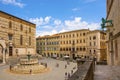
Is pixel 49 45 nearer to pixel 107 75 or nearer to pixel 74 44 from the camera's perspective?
pixel 74 44

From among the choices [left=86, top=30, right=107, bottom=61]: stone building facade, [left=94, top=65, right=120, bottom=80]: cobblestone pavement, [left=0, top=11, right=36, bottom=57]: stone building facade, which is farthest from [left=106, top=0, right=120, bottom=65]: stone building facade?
[left=86, top=30, right=107, bottom=61]: stone building facade

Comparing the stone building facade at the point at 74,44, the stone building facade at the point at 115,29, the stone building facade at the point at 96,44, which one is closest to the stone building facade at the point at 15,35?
the stone building facade at the point at 74,44

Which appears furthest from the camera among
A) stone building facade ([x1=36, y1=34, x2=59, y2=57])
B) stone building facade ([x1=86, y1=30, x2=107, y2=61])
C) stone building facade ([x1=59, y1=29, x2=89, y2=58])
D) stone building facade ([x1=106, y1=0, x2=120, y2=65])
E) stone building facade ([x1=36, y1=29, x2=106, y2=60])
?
stone building facade ([x1=36, y1=34, x2=59, y2=57])

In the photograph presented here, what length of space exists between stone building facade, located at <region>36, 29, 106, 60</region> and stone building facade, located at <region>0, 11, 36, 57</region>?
15.2 m

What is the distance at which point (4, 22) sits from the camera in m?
32.6

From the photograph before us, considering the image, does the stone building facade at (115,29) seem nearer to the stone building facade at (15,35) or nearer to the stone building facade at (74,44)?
the stone building facade at (15,35)

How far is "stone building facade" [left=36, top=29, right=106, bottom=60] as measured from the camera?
148ft

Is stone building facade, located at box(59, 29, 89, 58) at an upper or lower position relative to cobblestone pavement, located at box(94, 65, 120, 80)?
upper

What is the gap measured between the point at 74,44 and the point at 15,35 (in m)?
24.1

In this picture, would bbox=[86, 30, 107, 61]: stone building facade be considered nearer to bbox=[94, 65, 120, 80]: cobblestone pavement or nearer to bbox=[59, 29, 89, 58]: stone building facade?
bbox=[59, 29, 89, 58]: stone building facade

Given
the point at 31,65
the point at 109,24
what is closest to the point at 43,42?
the point at 31,65

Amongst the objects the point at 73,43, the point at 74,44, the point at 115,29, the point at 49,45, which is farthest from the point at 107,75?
the point at 49,45

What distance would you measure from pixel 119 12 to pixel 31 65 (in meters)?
16.6

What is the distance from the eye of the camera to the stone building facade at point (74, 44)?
148ft
